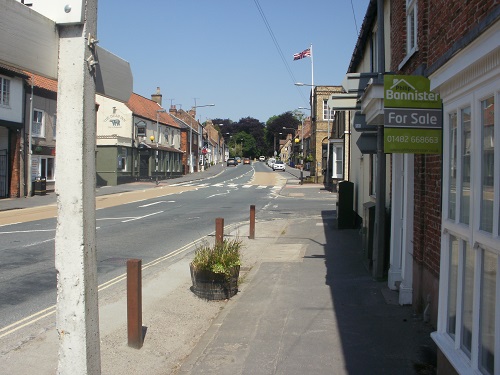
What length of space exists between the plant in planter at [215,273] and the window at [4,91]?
23.3 meters

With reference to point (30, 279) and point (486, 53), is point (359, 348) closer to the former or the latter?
point (486, 53)

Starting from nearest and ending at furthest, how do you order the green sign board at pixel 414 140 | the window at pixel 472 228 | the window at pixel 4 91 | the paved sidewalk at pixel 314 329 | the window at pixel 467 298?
1. the window at pixel 472 228
2. the window at pixel 467 298
3. the paved sidewalk at pixel 314 329
4. the green sign board at pixel 414 140
5. the window at pixel 4 91

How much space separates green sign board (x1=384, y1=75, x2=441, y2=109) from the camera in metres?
6.21

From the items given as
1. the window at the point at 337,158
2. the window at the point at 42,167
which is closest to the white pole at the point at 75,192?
the window at the point at 42,167

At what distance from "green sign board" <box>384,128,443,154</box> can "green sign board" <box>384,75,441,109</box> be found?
1.05 feet

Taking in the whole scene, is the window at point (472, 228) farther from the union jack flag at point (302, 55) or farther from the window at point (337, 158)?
the union jack flag at point (302, 55)

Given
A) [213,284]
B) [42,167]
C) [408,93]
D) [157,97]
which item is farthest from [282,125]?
[408,93]

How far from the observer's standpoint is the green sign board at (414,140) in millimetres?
6086

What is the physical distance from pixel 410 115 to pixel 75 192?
170 inches

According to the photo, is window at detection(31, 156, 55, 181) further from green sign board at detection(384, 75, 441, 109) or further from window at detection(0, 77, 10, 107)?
green sign board at detection(384, 75, 441, 109)

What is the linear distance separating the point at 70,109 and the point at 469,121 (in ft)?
9.29

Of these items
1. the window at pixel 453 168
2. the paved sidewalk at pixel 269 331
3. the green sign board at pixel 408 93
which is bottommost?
the paved sidewalk at pixel 269 331

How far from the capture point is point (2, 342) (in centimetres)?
610

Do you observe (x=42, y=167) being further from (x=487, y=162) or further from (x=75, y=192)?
(x=487, y=162)
